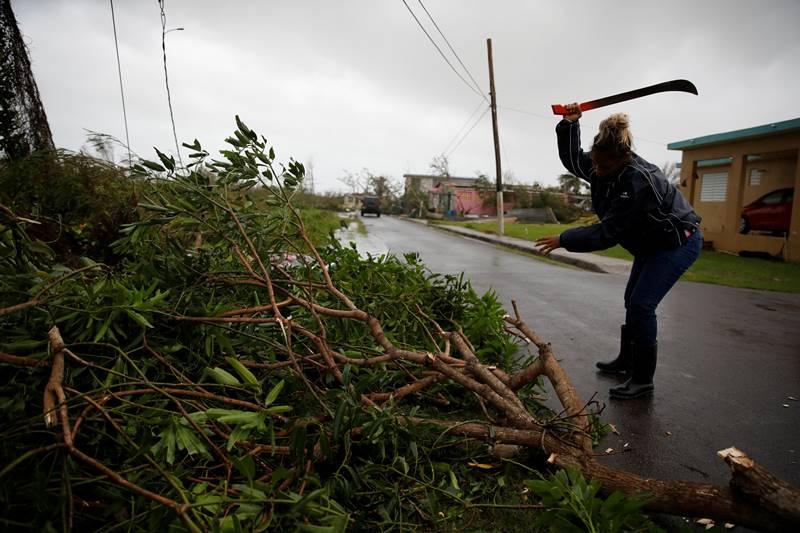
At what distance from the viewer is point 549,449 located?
5.98 feet

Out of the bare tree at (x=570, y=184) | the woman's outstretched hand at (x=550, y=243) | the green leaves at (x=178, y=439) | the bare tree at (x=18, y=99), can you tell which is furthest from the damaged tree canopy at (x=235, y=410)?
the bare tree at (x=570, y=184)

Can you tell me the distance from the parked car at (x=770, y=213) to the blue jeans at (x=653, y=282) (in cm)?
1277

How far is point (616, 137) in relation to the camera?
289 cm

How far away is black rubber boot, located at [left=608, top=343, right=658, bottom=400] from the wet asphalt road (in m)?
0.07

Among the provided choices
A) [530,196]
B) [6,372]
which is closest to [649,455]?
[6,372]

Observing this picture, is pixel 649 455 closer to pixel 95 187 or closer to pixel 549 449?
pixel 549 449

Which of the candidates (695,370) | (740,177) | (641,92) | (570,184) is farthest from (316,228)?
(570,184)

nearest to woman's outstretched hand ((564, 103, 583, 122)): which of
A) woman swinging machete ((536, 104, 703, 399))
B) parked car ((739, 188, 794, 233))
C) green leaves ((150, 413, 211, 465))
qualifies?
woman swinging machete ((536, 104, 703, 399))

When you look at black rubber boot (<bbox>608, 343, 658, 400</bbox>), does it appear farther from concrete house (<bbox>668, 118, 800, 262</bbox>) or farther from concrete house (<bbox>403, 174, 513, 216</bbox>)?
concrete house (<bbox>403, 174, 513, 216</bbox>)

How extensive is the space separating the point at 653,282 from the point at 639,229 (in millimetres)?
376

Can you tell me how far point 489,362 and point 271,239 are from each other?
165 cm

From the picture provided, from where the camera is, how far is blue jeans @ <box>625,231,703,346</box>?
3006 millimetres

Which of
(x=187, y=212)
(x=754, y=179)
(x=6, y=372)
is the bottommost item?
(x=6, y=372)

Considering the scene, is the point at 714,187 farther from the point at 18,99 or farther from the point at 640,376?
the point at 18,99
